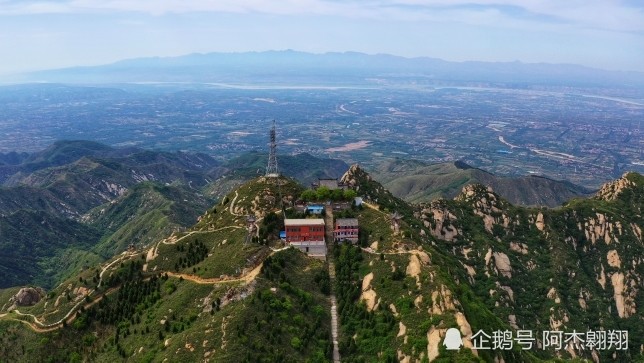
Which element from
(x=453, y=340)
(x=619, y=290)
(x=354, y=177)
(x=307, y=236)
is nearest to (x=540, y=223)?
(x=619, y=290)

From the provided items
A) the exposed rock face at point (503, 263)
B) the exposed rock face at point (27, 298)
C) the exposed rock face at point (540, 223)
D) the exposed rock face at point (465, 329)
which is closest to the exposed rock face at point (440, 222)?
the exposed rock face at point (503, 263)

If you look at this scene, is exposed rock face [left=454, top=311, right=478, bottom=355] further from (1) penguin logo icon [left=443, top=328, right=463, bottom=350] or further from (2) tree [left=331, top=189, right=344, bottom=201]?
(2) tree [left=331, top=189, right=344, bottom=201]

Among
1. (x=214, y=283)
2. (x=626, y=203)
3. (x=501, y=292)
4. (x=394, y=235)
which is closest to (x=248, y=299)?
(x=214, y=283)

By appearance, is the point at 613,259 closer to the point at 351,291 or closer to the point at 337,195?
the point at 337,195

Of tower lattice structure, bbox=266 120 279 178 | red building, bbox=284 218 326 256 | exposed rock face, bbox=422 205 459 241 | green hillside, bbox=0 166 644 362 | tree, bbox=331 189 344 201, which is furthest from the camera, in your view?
exposed rock face, bbox=422 205 459 241

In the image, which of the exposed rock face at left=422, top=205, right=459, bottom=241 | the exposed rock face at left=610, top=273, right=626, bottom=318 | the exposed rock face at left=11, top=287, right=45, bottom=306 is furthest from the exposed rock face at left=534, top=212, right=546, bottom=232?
the exposed rock face at left=11, top=287, right=45, bottom=306
